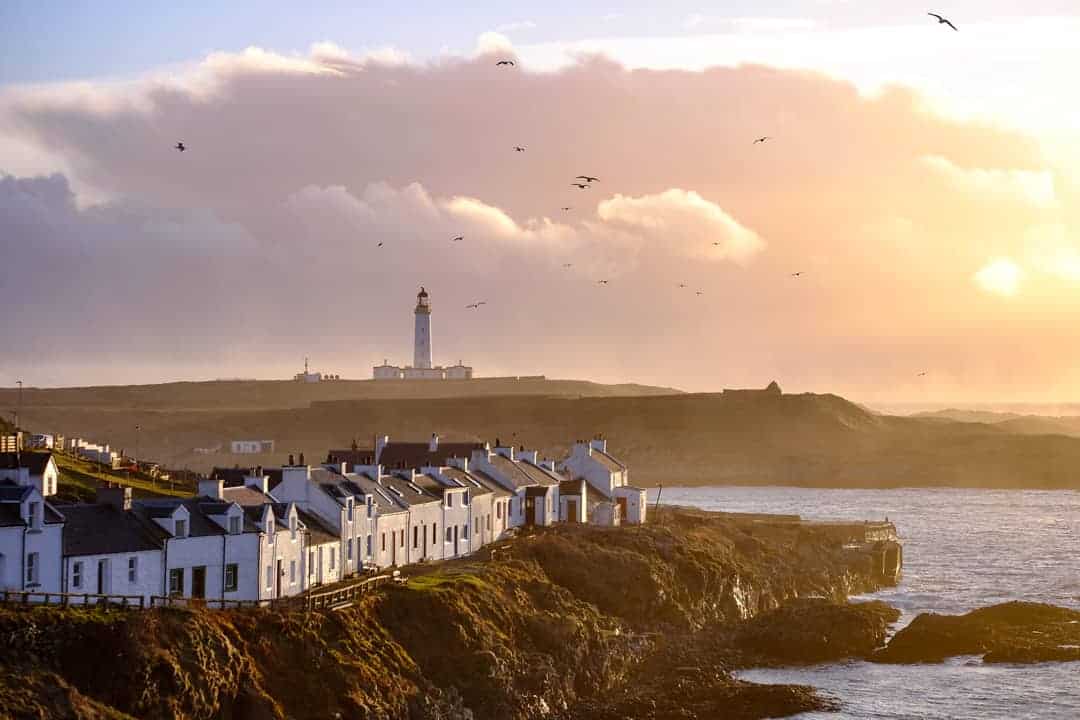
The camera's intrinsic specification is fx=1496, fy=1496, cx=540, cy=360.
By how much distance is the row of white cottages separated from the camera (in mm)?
48156

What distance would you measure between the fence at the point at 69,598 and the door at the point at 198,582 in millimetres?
3546

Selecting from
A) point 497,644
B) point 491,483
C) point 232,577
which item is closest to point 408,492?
point 491,483

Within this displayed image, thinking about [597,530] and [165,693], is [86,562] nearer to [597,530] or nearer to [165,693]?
[165,693]

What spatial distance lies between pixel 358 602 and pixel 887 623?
1441 inches

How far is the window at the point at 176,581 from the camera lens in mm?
51438

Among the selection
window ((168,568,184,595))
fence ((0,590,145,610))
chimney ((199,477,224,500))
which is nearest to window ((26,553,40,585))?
fence ((0,590,145,610))

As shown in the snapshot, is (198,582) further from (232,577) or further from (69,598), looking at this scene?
(69,598)

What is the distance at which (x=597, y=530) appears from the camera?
83.6 m

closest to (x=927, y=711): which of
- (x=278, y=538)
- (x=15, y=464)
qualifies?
(x=278, y=538)

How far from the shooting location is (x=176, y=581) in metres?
51.8

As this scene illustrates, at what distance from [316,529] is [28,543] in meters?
15.9

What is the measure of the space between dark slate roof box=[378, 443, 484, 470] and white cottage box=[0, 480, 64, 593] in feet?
134

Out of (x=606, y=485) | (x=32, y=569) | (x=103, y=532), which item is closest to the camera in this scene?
(x=32, y=569)

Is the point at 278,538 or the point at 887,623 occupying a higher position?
the point at 278,538
